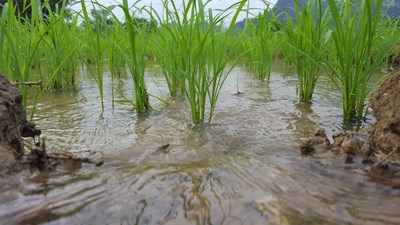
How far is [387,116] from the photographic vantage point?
3.72ft

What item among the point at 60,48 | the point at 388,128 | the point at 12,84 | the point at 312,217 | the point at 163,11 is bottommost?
the point at 312,217

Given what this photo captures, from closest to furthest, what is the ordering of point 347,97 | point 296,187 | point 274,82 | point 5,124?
point 296,187 → point 5,124 → point 347,97 → point 274,82

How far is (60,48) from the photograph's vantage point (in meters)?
2.73

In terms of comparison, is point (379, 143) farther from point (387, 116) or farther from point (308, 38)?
point (308, 38)

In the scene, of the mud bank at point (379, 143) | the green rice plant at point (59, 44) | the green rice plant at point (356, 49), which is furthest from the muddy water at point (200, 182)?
A: the green rice plant at point (59, 44)

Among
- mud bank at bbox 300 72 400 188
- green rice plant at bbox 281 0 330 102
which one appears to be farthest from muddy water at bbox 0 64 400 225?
green rice plant at bbox 281 0 330 102

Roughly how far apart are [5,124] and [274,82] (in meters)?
2.84

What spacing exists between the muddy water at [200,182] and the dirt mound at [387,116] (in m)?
0.17

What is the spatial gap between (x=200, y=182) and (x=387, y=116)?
28.8 inches

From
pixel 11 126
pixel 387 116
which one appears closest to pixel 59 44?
pixel 11 126

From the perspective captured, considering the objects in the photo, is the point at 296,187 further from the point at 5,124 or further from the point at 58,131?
the point at 58,131

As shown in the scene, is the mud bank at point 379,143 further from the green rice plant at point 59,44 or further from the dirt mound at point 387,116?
the green rice plant at point 59,44

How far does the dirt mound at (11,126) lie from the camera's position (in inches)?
37.9

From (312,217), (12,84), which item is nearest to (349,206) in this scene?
(312,217)
